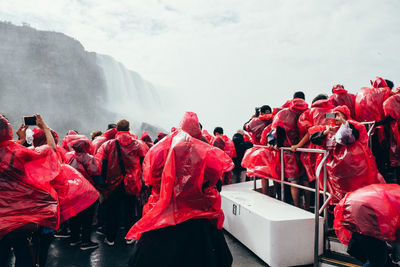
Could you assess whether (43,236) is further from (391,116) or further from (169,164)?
(391,116)

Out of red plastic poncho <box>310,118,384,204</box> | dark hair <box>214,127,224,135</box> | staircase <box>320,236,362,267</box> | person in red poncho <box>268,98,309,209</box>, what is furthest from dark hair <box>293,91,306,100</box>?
dark hair <box>214,127,224,135</box>

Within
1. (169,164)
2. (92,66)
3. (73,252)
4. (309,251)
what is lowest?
(73,252)

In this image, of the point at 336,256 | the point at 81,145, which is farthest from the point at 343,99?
the point at 81,145

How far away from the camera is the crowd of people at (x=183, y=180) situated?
6.66ft

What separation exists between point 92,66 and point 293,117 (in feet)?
189

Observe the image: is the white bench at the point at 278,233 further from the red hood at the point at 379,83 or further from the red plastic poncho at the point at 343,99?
the red hood at the point at 379,83

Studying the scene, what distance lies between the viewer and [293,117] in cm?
410

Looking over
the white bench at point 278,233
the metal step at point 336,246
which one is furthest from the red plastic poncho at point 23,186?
the metal step at point 336,246

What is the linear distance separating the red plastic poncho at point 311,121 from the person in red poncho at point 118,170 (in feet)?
7.64

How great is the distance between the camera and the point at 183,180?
2.01m

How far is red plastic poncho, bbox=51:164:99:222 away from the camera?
2610 millimetres

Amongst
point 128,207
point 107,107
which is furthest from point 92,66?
point 128,207

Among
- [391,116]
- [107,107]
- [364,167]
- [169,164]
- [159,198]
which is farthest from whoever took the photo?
[107,107]

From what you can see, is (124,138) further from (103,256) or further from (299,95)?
(299,95)
